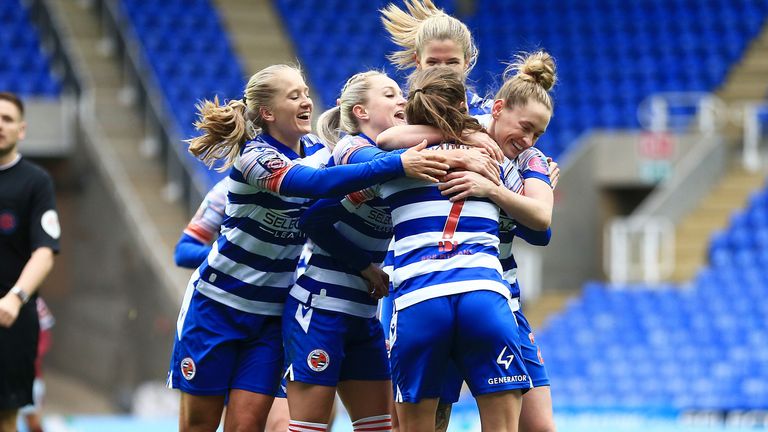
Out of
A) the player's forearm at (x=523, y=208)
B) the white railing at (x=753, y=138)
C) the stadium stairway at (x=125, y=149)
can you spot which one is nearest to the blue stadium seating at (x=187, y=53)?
the stadium stairway at (x=125, y=149)

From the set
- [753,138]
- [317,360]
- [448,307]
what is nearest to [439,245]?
[448,307]

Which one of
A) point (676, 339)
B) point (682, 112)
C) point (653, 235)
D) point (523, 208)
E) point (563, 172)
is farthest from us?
point (682, 112)

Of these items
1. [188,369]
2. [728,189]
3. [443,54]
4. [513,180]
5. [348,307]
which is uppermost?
[728,189]

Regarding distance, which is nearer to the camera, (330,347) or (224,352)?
(330,347)

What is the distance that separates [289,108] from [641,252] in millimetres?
9592

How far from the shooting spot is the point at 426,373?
16.1 feet

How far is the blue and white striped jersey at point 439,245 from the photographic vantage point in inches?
191

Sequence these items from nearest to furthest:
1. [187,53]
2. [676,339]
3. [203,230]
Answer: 1. [203,230]
2. [676,339]
3. [187,53]

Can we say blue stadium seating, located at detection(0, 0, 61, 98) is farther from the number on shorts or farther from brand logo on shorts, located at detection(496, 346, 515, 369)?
brand logo on shorts, located at detection(496, 346, 515, 369)

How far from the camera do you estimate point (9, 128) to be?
6496 mm

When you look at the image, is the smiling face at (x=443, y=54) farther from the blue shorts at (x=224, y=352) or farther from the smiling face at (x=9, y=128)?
the smiling face at (x=9, y=128)

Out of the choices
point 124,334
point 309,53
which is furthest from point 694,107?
point 124,334

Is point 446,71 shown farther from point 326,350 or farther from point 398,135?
point 326,350

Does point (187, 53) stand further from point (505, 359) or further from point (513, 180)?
point (505, 359)
